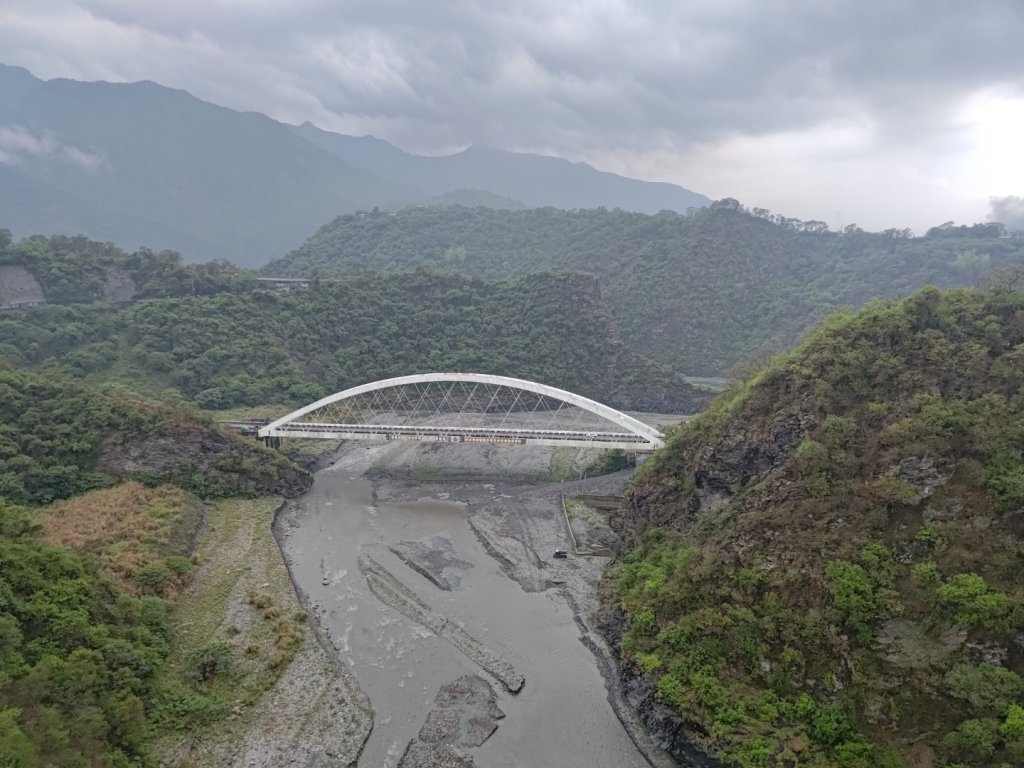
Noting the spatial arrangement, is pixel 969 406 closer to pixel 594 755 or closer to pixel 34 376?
pixel 594 755

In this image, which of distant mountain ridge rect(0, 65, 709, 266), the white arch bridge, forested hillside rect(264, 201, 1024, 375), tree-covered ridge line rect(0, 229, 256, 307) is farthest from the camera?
distant mountain ridge rect(0, 65, 709, 266)

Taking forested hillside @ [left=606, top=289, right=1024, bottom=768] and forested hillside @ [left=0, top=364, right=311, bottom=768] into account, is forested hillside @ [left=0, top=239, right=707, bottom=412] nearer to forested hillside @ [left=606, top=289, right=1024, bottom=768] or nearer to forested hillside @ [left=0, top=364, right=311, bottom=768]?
forested hillside @ [left=0, top=364, right=311, bottom=768]

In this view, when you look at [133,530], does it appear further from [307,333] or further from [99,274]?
[99,274]

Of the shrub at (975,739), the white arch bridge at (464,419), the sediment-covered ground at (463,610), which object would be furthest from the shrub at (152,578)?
the shrub at (975,739)

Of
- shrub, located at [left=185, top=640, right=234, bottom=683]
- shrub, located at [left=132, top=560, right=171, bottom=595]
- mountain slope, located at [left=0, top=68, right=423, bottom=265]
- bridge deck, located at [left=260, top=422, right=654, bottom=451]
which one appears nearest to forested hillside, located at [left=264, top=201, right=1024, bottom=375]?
bridge deck, located at [left=260, top=422, right=654, bottom=451]

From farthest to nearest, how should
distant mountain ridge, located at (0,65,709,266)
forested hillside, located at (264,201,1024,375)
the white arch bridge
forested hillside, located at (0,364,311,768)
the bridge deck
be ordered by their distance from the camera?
1. distant mountain ridge, located at (0,65,709,266)
2. forested hillside, located at (264,201,1024,375)
3. the white arch bridge
4. the bridge deck
5. forested hillside, located at (0,364,311,768)

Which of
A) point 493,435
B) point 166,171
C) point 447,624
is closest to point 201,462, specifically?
point 493,435
